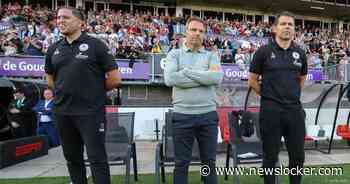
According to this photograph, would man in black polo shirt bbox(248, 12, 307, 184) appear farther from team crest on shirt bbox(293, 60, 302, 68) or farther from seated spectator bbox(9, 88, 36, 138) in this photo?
seated spectator bbox(9, 88, 36, 138)

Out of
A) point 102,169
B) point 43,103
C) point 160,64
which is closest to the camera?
point 102,169

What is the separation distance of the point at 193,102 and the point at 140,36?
46.5 ft

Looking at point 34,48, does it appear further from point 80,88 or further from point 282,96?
point 282,96

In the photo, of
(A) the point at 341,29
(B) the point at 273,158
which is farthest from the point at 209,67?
(A) the point at 341,29

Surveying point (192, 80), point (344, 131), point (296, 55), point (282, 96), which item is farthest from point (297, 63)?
point (344, 131)

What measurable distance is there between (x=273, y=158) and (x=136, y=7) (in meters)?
22.6

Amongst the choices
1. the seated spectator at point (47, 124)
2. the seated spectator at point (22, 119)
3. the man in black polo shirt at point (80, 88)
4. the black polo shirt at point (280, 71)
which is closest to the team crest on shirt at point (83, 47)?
the man in black polo shirt at point (80, 88)

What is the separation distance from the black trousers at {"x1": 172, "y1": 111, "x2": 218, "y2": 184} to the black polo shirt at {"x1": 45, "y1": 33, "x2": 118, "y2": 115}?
0.81 m

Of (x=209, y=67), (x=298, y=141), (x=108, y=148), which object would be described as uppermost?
(x=209, y=67)

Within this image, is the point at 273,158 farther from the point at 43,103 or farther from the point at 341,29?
the point at 341,29

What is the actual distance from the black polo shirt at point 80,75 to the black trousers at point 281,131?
5.57 feet

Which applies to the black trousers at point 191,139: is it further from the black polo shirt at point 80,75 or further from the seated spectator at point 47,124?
the seated spectator at point 47,124

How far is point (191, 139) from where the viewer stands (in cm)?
432

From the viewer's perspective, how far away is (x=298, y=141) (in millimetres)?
4551
